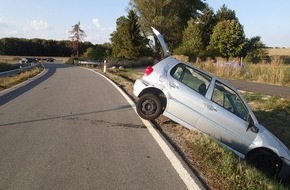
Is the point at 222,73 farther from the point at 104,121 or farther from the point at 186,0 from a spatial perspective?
the point at 186,0

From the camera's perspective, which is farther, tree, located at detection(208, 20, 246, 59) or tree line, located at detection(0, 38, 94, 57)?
tree line, located at detection(0, 38, 94, 57)

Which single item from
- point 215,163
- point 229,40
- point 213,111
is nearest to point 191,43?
point 229,40

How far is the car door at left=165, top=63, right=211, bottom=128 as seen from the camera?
26.7 feet

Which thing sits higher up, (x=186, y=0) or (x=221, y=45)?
(x=186, y=0)

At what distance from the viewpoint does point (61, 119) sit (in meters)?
8.80

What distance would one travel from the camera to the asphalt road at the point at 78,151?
486 cm

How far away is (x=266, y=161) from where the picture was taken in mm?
7715

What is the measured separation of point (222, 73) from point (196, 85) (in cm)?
2454

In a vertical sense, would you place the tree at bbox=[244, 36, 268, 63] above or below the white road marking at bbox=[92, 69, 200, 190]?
below

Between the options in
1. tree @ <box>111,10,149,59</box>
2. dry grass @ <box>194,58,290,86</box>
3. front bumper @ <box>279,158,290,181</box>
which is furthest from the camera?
tree @ <box>111,10,149,59</box>

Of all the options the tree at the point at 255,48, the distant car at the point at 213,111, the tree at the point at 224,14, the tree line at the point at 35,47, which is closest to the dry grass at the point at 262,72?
the distant car at the point at 213,111

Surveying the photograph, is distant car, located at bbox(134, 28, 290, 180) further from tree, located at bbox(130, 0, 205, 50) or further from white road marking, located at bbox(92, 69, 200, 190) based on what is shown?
tree, located at bbox(130, 0, 205, 50)

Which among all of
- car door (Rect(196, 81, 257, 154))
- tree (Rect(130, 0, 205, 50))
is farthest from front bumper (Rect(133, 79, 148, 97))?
tree (Rect(130, 0, 205, 50))

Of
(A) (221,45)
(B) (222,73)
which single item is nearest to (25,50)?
(A) (221,45)
